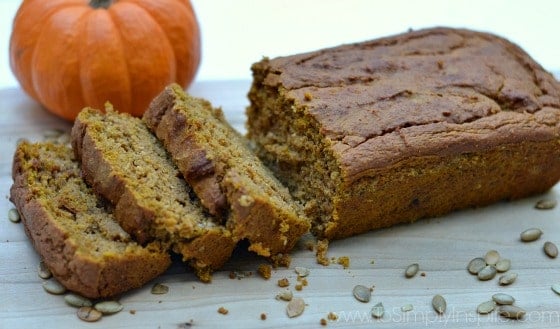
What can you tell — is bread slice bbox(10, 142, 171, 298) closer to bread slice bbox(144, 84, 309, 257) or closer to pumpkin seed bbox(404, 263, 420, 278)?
bread slice bbox(144, 84, 309, 257)

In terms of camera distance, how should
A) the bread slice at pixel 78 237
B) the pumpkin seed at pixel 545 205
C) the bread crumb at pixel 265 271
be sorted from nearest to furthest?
1. the bread slice at pixel 78 237
2. the bread crumb at pixel 265 271
3. the pumpkin seed at pixel 545 205

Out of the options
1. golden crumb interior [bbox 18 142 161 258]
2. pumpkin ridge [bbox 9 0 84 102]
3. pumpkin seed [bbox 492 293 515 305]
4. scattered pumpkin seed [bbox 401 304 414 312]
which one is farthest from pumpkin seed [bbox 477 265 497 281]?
pumpkin ridge [bbox 9 0 84 102]

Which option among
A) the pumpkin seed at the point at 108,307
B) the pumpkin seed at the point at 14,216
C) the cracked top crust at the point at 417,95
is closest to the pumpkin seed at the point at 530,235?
the cracked top crust at the point at 417,95

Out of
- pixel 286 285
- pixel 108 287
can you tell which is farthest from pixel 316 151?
pixel 108 287

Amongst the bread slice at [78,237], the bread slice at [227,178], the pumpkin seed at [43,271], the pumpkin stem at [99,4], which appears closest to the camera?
the bread slice at [78,237]

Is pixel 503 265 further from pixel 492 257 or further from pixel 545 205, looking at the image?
pixel 545 205

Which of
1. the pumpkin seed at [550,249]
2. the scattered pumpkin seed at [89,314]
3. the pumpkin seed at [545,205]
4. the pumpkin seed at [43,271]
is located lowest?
the scattered pumpkin seed at [89,314]

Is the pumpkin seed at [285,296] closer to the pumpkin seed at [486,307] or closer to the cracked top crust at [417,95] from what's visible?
the cracked top crust at [417,95]
